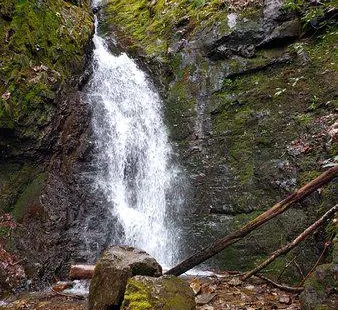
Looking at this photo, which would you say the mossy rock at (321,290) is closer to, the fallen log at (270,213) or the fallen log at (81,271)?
the fallen log at (270,213)

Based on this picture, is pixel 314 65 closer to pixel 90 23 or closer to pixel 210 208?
pixel 210 208

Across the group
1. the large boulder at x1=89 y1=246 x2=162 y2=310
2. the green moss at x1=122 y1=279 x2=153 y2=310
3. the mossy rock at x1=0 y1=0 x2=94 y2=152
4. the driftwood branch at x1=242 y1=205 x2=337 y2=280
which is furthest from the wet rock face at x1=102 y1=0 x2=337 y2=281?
the green moss at x1=122 y1=279 x2=153 y2=310

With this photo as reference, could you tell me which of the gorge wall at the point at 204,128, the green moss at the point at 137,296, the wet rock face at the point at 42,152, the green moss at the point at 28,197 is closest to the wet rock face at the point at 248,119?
the gorge wall at the point at 204,128

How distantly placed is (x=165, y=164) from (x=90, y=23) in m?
6.01

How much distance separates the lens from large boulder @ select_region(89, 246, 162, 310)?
4.23 m

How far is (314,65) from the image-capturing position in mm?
8469

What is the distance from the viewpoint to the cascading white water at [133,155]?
8.29 meters

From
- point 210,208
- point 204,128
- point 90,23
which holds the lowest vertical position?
point 210,208

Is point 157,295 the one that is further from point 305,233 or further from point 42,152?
point 42,152

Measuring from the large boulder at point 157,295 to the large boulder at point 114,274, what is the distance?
37 cm

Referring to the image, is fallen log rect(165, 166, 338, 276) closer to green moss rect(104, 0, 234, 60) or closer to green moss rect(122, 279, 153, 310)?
green moss rect(122, 279, 153, 310)

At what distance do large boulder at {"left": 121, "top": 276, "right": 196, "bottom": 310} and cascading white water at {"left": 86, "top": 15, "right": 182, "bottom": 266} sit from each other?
4052mm

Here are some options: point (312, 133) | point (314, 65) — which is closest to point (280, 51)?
point (314, 65)

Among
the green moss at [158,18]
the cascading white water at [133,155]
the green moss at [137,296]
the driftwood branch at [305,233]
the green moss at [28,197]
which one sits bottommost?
the green moss at [137,296]
